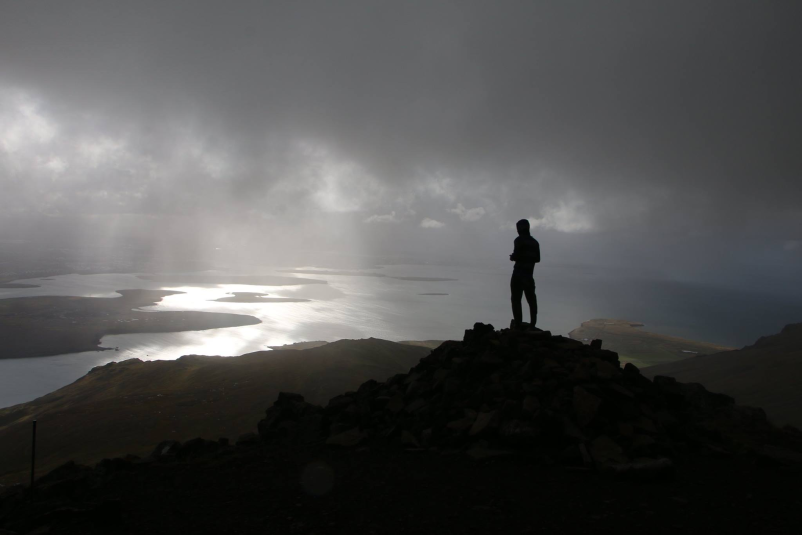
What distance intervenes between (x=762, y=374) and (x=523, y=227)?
80.9 ft

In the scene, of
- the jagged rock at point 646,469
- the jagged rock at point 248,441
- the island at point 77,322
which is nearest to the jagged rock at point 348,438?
the jagged rock at point 248,441

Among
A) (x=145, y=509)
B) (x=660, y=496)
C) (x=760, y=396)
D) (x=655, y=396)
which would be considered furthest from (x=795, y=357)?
(x=145, y=509)

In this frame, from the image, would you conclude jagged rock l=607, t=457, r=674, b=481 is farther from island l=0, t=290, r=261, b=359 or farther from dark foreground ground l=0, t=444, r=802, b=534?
island l=0, t=290, r=261, b=359

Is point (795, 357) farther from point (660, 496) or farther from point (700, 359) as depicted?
point (660, 496)

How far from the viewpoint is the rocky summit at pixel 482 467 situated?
6262 millimetres

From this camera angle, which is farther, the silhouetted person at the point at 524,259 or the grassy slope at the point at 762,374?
the grassy slope at the point at 762,374

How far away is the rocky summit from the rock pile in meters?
0.04

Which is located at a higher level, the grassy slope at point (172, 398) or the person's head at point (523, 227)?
the person's head at point (523, 227)

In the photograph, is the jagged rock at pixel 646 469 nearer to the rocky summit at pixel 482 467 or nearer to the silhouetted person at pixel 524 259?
the rocky summit at pixel 482 467

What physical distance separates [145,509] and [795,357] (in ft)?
123

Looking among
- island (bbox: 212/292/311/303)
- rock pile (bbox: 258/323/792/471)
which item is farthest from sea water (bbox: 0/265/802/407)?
rock pile (bbox: 258/323/792/471)

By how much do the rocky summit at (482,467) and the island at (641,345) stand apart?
5943 cm

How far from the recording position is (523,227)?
13.2 meters

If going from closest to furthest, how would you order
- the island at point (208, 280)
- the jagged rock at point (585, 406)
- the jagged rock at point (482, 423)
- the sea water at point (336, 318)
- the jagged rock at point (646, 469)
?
the jagged rock at point (646, 469)
the jagged rock at point (585, 406)
the jagged rock at point (482, 423)
the sea water at point (336, 318)
the island at point (208, 280)
